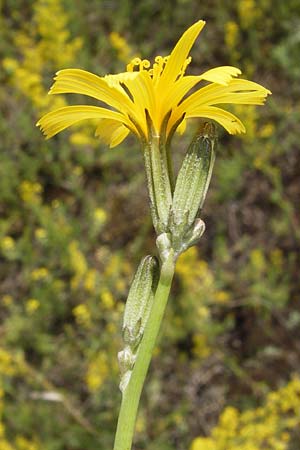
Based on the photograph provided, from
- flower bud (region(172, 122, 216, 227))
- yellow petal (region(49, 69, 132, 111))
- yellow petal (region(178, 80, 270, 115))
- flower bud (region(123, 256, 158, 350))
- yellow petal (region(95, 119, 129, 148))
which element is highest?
yellow petal (region(95, 119, 129, 148))

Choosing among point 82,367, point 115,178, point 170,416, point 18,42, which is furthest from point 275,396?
point 18,42

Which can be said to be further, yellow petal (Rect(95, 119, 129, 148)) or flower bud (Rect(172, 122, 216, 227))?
yellow petal (Rect(95, 119, 129, 148))

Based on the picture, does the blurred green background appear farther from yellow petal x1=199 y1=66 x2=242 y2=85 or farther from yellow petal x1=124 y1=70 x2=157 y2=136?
yellow petal x1=199 y1=66 x2=242 y2=85

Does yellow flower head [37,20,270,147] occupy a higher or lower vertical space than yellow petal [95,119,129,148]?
lower

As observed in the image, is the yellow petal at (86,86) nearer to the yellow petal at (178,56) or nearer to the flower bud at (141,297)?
the yellow petal at (178,56)

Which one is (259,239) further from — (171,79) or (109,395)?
(171,79)

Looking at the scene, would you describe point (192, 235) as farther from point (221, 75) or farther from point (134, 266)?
point (134, 266)

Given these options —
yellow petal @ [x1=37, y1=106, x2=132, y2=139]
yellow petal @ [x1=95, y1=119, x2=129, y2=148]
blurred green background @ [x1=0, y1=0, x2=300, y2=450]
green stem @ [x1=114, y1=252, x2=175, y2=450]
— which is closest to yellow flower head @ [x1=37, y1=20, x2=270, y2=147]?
yellow petal @ [x1=37, y1=106, x2=132, y2=139]

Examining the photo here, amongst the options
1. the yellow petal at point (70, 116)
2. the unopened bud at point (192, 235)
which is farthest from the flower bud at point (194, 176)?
the yellow petal at point (70, 116)
